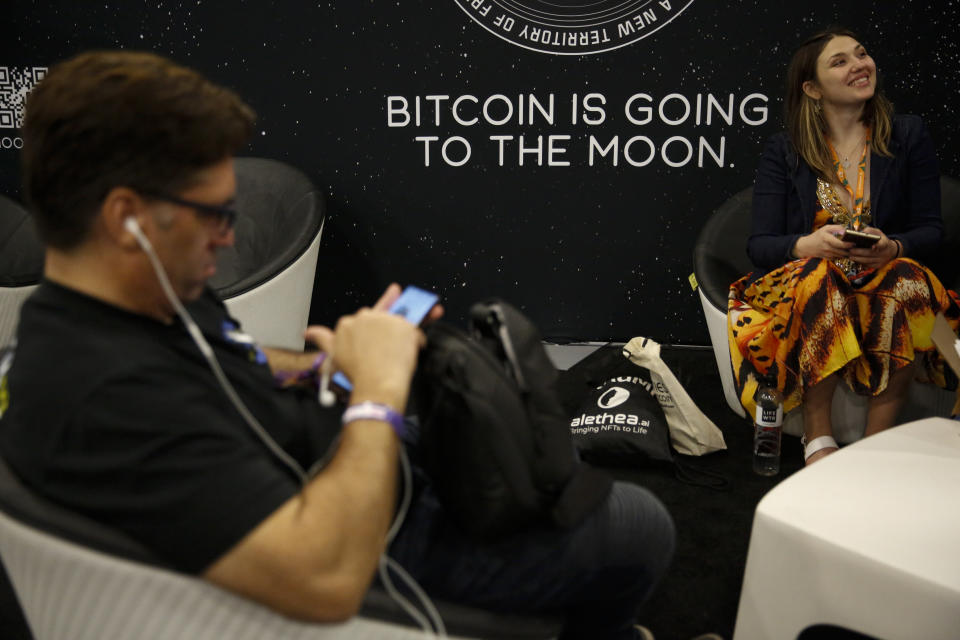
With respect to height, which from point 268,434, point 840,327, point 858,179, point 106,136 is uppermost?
point 106,136

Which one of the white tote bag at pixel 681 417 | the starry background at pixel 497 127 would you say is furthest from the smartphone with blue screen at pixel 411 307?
the starry background at pixel 497 127

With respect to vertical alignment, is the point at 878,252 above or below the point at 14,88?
below

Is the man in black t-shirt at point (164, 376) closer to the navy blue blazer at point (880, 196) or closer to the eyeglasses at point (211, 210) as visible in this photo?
the eyeglasses at point (211, 210)

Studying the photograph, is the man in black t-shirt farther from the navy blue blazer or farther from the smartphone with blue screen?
the navy blue blazer

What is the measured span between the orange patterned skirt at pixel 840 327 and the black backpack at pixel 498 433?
155cm

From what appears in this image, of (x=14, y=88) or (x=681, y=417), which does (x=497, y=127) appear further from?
(x=14, y=88)

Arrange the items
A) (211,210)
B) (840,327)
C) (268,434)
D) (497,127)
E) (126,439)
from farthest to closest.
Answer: (497,127) → (840,327) → (268,434) → (211,210) → (126,439)

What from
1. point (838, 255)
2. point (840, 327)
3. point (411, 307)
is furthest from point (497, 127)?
point (411, 307)

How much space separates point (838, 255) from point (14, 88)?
353 centimetres

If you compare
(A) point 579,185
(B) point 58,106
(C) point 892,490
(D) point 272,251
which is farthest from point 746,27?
(B) point 58,106

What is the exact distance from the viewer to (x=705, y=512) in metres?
2.70

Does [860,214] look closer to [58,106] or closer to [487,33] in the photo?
[487,33]

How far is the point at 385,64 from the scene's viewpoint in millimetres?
3859

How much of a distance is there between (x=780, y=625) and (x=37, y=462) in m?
1.46
